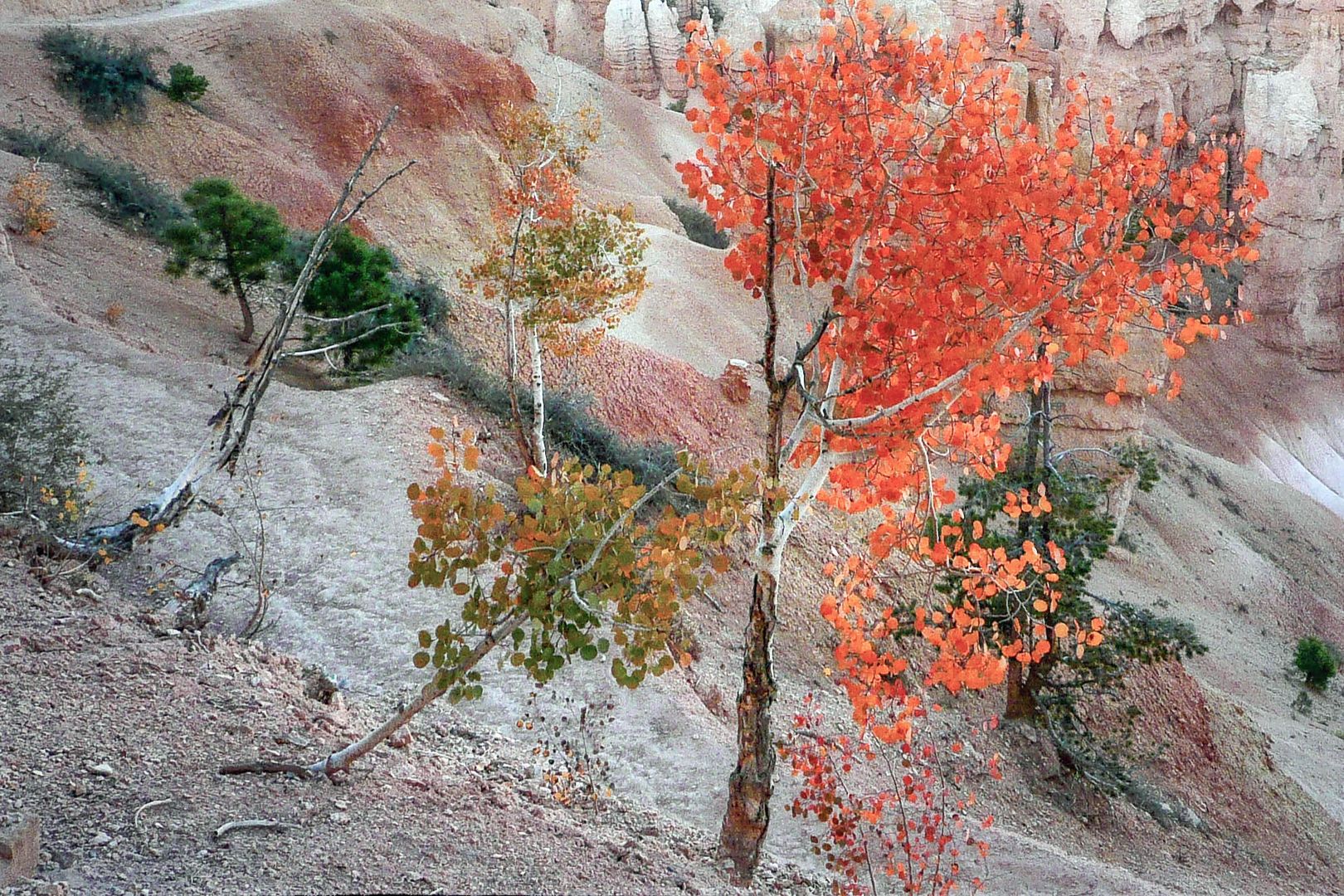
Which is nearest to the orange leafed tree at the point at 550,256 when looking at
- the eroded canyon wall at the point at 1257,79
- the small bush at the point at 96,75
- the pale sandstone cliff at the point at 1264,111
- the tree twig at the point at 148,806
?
the tree twig at the point at 148,806

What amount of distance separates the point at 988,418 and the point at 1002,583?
43.2 inches

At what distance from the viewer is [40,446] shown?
33.0ft

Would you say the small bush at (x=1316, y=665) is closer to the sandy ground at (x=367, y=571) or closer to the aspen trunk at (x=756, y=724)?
the sandy ground at (x=367, y=571)

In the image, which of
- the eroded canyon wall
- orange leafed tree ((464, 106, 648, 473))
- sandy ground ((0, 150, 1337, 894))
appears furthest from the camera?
the eroded canyon wall

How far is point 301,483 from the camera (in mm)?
11758

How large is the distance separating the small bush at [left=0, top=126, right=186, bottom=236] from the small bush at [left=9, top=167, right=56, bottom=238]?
2247mm

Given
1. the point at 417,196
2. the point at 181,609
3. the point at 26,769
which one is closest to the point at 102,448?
the point at 181,609

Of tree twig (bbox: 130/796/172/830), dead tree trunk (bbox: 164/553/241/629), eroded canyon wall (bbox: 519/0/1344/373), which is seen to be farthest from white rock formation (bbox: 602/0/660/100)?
tree twig (bbox: 130/796/172/830)

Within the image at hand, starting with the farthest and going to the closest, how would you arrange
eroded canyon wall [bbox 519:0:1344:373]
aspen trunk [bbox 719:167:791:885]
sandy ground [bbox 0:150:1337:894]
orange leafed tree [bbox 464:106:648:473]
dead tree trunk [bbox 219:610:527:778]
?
eroded canyon wall [bbox 519:0:1344:373]
orange leafed tree [bbox 464:106:648:473]
sandy ground [bbox 0:150:1337:894]
aspen trunk [bbox 719:167:791:885]
dead tree trunk [bbox 219:610:527:778]

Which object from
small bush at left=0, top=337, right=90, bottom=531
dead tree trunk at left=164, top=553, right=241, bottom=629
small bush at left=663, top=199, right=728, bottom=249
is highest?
small bush at left=663, top=199, right=728, bottom=249

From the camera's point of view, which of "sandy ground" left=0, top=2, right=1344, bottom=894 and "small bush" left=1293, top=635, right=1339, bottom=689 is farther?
"small bush" left=1293, top=635, right=1339, bottom=689

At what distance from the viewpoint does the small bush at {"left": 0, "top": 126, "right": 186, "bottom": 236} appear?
18672 mm

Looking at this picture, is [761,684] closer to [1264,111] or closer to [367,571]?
[367,571]

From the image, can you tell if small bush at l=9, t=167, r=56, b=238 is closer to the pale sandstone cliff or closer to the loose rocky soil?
the loose rocky soil
